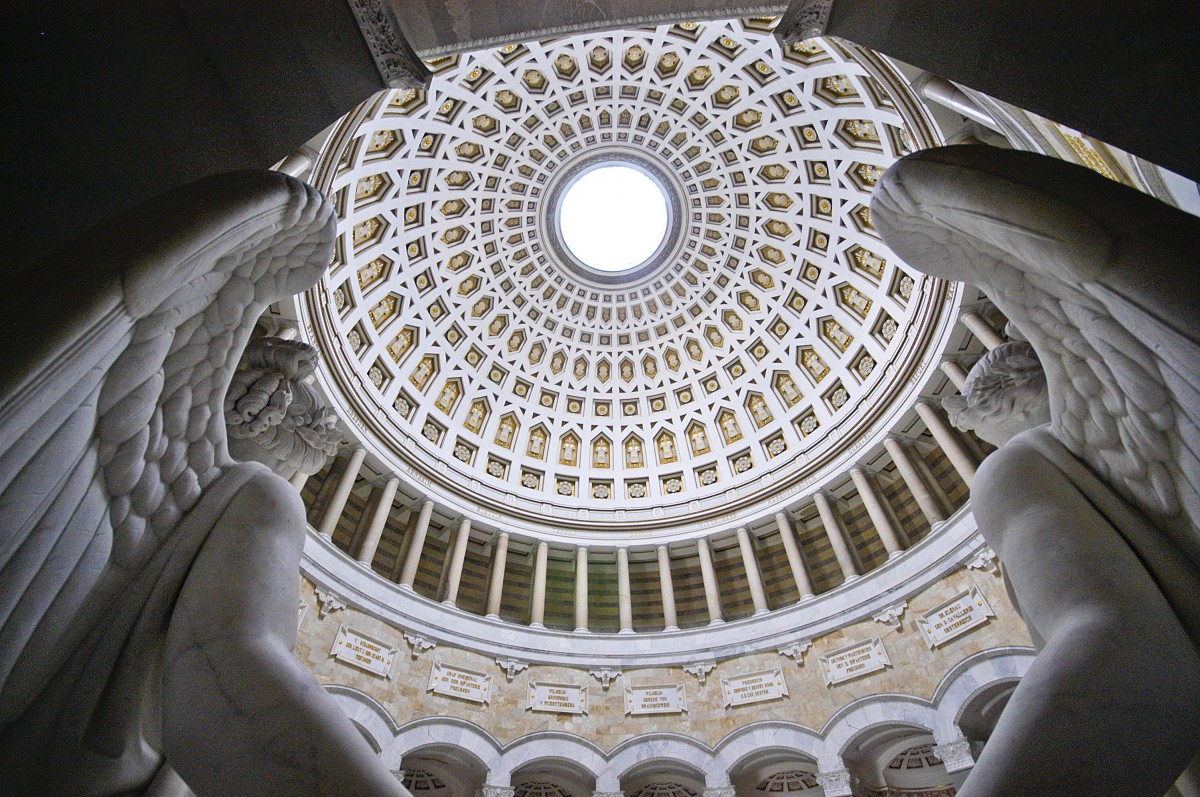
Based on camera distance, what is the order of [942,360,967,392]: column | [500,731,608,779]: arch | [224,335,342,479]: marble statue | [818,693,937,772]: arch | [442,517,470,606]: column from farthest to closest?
[442,517,470,606]: column < [942,360,967,392]: column < [500,731,608,779]: arch < [818,693,937,772]: arch < [224,335,342,479]: marble statue

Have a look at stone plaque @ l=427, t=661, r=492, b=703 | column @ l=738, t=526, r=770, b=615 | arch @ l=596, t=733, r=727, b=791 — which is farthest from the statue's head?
column @ l=738, t=526, r=770, b=615

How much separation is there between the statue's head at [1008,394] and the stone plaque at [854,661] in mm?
11014

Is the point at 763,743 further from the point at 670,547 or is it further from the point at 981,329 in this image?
the point at 981,329

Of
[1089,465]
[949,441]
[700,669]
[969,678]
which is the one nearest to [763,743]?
[700,669]

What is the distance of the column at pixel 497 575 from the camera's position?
1666 cm

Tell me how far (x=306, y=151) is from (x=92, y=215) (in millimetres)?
7805

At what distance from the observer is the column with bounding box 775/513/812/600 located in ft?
54.6

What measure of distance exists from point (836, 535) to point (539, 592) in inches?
350

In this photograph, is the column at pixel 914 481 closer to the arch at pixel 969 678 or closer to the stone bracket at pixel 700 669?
the arch at pixel 969 678

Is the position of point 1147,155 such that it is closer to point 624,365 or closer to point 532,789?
point 532,789

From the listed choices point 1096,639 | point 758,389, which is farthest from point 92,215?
point 758,389

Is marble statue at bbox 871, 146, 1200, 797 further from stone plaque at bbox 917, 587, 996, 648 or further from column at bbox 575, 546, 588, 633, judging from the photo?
column at bbox 575, 546, 588, 633

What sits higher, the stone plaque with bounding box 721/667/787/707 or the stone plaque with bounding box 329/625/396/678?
the stone plaque with bounding box 329/625/396/678

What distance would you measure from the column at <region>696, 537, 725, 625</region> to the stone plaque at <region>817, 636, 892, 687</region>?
3402 mm
